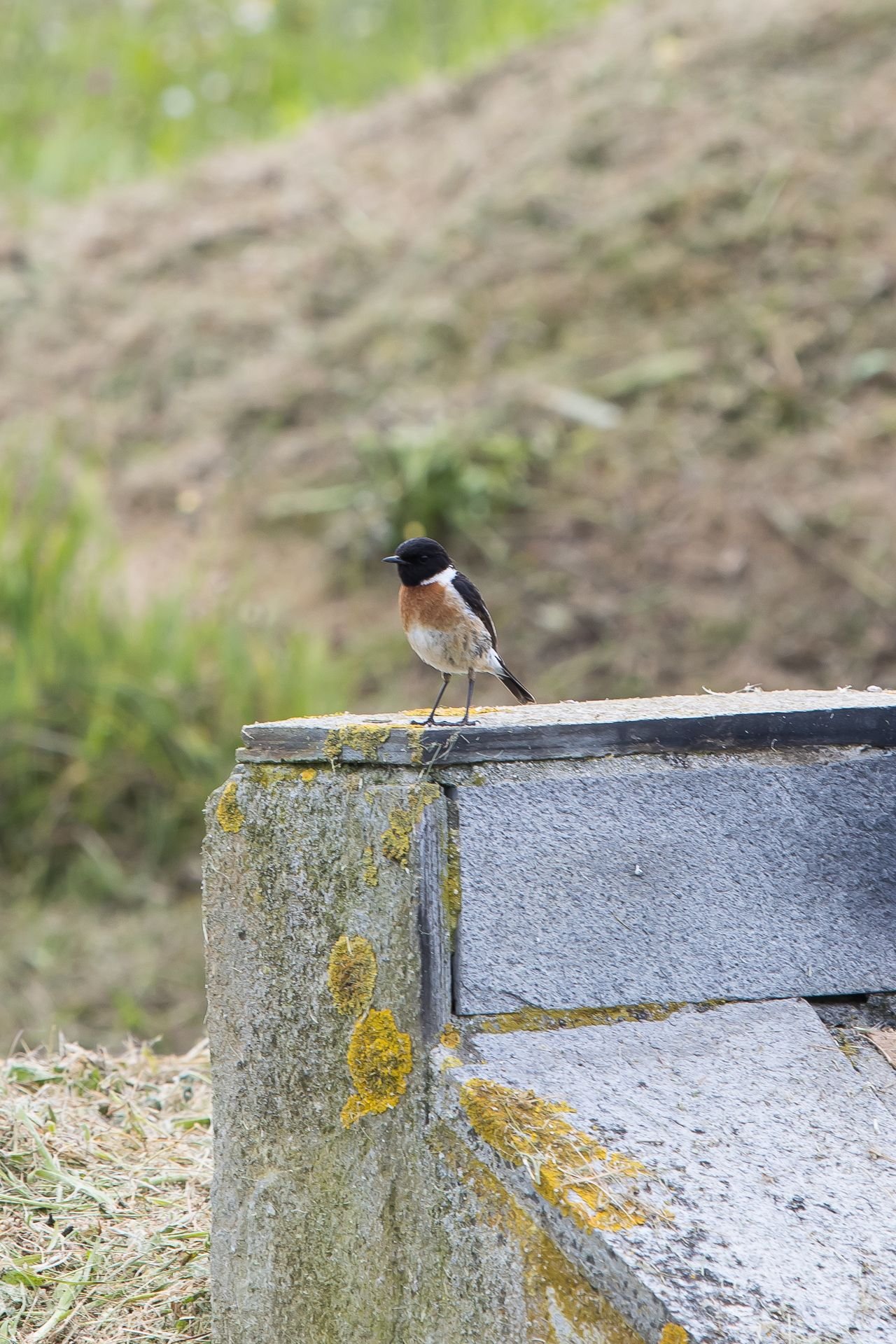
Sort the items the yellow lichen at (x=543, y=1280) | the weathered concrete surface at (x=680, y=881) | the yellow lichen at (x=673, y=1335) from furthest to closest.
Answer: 1. the weathered concrete surface at (x=680, y=881)
2. the yellow lichen at (x=543, y=1280)
3. the yellow lichen at (x=673, y=1335)

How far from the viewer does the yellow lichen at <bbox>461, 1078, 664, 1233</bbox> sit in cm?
212

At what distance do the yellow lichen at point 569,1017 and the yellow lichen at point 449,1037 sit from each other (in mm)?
44

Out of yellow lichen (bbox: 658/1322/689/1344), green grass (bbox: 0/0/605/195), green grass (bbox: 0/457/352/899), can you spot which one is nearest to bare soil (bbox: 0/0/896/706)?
green grass (bbox: 0/457/352/899)

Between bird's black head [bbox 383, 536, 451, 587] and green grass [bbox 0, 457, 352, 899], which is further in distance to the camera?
green grass [bbox 0, 457, 352, 899]

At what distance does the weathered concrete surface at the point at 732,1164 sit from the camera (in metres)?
1.98

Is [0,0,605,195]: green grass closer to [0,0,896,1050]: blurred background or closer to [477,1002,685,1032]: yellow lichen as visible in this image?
[0,0,896,1050]: blurred background

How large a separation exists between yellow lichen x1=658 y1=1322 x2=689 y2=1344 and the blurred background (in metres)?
4.04

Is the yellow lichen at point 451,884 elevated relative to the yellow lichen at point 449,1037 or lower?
elevated

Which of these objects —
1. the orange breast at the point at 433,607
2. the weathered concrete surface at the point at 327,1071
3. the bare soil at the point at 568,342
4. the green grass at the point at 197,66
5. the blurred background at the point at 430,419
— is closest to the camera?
the weathered concrete surface at the point at 327,1071

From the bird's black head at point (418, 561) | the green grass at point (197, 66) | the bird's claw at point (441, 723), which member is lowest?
the bird's claw at point (441, 723)

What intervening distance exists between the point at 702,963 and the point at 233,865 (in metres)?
0.85

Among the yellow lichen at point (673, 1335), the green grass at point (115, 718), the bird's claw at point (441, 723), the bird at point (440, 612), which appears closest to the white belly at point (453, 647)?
the bird at point (440, 612)

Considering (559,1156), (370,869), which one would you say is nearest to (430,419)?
(370,869)

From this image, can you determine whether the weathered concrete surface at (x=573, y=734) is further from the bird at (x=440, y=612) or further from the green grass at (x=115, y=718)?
the green grass at (x=115, y=718)
